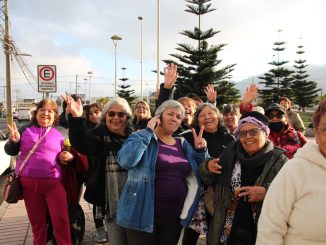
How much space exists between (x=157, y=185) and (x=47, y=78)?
6757mm

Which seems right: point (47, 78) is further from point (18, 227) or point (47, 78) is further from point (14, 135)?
point (14, 135)

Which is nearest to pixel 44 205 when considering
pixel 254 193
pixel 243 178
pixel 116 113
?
pixel 116 113

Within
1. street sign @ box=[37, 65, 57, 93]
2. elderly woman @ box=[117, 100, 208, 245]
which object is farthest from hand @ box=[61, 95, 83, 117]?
street sign @ box=[37, 65, 57, 93]

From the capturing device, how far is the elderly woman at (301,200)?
1803 millimetres

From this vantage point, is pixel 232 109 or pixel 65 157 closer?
pixel 65 157

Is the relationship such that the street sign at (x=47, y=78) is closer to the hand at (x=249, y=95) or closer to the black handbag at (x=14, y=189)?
the black handbag at (x=14, y=189)

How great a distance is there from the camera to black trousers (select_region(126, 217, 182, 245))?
2.68m

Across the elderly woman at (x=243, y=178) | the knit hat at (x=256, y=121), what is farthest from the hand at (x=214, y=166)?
the knit hat at (x=256, y=121)

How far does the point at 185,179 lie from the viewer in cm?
288

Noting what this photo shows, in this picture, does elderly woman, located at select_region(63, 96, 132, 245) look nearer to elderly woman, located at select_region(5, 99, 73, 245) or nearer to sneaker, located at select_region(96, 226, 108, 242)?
elderly woman, located at select_region(5, 99, 73, 245)

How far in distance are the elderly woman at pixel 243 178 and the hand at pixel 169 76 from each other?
103 cm

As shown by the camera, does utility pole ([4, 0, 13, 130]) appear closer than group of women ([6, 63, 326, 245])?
No

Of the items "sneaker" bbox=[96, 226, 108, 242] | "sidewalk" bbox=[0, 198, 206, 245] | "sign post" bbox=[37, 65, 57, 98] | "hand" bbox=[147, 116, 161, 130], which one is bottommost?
"sidewalk" bbox=[0, 198, 206, 245]

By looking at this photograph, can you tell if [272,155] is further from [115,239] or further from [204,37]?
[204,37]
